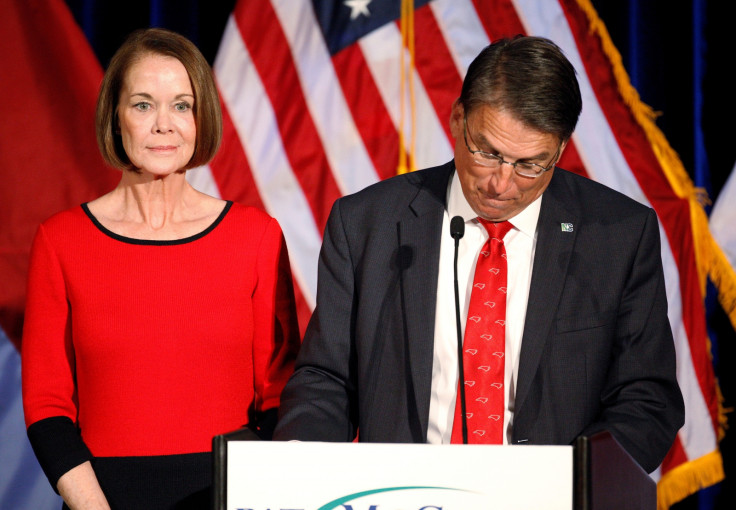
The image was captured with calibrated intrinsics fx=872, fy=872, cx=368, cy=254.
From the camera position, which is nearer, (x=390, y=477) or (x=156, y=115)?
(x=390, y=477)

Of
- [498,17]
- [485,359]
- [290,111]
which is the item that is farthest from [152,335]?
[498,17]

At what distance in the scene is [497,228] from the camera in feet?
5.29

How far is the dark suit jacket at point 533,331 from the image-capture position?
59.0 inches

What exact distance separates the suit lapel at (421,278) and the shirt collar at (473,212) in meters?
0.02

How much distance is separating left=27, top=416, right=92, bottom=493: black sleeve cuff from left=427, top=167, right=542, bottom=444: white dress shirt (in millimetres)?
660

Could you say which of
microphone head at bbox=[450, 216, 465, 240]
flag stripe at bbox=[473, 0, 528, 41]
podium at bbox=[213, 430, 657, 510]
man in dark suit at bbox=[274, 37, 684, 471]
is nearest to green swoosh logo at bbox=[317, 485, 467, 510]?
podium at bbox=[213, 430, 657, 510]

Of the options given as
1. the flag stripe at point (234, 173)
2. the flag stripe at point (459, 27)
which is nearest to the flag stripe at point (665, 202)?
the flag stripe at point (459, 27)

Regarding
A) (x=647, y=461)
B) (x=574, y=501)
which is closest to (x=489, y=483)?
(x=574, y=501)

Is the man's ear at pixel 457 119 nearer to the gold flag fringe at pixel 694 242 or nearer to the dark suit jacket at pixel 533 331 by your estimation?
the dark suit jacket at pixel 533 331

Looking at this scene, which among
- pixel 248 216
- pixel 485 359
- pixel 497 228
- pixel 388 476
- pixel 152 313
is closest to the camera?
pixel 388 476

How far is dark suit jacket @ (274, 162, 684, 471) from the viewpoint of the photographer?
4.92 ft

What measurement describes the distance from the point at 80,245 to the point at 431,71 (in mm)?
1471

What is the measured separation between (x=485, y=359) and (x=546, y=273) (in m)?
0.20

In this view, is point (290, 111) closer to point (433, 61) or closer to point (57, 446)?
point (433, 61)
